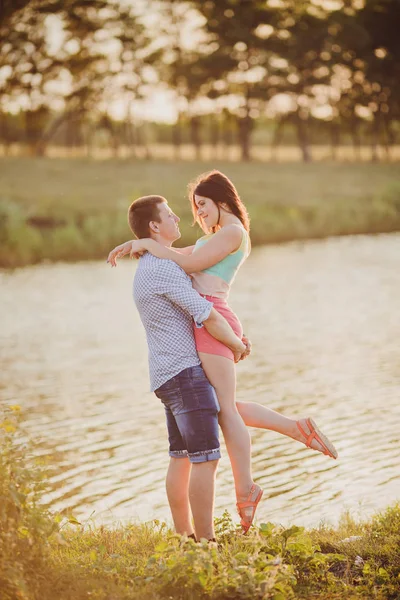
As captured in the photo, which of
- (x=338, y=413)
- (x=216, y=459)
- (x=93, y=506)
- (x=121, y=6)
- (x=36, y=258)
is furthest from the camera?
(x=121, y=6)

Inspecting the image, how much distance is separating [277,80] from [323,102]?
15.7 ft

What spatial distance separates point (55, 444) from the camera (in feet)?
28.7

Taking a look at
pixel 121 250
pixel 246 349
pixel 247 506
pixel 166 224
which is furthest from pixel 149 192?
pixel 247 506

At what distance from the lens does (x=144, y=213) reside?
513 cm

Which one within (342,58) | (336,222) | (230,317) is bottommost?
(336,222)

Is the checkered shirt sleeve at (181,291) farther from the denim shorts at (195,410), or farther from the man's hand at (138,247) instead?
the denim shorts at (195,410)

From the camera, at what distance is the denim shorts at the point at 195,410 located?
496cm

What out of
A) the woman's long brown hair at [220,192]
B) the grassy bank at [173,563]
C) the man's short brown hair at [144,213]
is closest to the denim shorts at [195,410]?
the grassy bank at [173,563]

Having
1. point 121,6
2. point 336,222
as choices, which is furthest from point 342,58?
point 336,222

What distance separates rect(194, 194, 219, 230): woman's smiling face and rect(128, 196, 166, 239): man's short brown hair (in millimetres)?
245

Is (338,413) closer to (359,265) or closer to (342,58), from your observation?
(359,265)

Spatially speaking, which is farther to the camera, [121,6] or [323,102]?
[323,102]

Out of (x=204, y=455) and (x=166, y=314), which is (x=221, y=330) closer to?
(x=166, y=314)

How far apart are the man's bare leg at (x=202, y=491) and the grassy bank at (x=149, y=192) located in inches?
796
